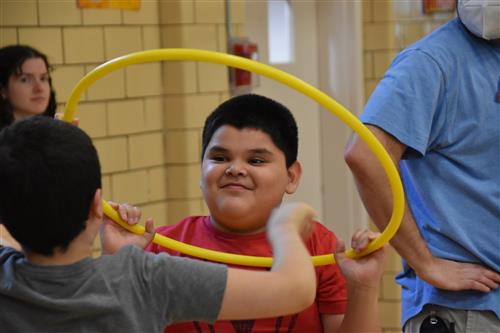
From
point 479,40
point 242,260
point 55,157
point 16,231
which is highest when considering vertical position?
point 479,40

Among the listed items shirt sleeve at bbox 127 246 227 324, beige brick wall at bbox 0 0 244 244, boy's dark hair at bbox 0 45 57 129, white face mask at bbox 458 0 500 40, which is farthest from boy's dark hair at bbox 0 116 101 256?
beige brick wall at bbox 0 0 244 244

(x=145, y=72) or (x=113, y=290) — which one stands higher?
(x=145, y=72)

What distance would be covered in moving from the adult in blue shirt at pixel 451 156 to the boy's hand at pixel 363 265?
0.32 metres

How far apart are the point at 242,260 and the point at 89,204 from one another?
1.74 feet

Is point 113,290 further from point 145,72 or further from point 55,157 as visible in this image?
point 145,72

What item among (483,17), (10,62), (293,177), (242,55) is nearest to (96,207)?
(293,177)

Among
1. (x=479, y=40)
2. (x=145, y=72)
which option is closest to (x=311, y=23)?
(x=145, y=72)

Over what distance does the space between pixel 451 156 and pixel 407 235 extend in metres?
0.21

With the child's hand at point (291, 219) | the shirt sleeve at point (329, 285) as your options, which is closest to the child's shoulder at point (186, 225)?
the shirt sleeve at point (329, 285)

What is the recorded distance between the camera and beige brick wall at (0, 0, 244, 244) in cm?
338

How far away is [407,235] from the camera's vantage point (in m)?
2.05

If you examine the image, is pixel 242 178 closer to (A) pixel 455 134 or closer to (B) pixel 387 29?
(A) pixel 455 134

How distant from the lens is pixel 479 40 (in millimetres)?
2080

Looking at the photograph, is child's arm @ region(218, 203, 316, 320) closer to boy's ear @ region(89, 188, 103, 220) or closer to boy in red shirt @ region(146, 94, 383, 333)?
boy's ear @ region(89, 188, 103, 220)
